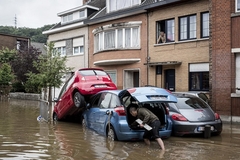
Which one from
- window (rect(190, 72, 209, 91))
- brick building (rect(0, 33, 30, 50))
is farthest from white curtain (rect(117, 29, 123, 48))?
brick building (rect(0, 33, 30, 50))

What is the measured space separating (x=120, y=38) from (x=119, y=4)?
3.14 metres

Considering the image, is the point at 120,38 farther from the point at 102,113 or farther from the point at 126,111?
the point at 126,111

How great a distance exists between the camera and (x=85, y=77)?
1109 cm

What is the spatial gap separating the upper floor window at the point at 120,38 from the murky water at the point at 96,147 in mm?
11515

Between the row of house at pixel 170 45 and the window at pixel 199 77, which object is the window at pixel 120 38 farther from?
the window at pixel 199 77

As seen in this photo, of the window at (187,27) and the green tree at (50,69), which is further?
the green tree at (50,69)

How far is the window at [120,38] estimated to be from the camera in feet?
68.7

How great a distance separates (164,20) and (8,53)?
29.5 m

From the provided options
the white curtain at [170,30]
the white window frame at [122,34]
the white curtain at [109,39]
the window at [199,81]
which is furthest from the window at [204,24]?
the white curtain at [109,39]

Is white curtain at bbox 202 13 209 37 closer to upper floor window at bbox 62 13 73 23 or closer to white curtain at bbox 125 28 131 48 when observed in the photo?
white curtain at bbox 125 28 131 48

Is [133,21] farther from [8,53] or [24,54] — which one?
[8,53]

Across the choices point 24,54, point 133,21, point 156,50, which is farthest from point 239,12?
point 24,54

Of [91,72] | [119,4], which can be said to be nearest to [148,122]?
[91,72]

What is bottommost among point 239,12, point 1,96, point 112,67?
point 1,96
